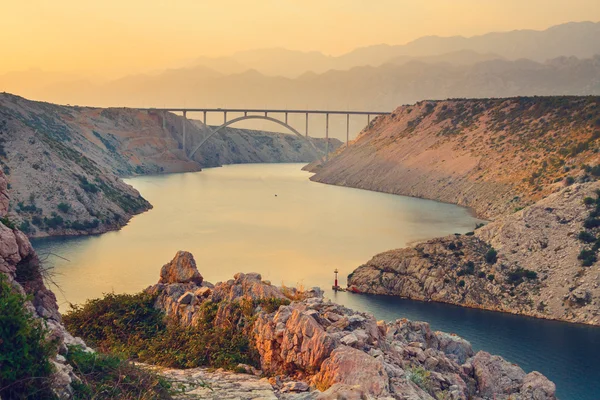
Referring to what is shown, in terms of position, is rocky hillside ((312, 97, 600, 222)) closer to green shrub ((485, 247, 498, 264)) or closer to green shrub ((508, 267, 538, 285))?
green shrub ((485, 247, 498, 264))

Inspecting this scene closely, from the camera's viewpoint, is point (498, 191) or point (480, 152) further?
point (480, 152)

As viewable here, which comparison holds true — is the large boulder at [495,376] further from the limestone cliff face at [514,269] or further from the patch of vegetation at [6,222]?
the limestone cliff face at [514,269]

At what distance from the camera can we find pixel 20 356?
925cm

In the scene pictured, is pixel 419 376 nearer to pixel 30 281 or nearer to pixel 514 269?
pixel 30 281

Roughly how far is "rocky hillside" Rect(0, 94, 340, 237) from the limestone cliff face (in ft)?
→ 66.9

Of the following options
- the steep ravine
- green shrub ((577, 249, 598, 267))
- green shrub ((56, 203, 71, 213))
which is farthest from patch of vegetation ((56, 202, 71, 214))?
green shrub ((577, 249, 598, 267))

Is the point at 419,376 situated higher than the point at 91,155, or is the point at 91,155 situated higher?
the point at 91,155

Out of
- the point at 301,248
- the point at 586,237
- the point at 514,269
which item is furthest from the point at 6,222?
the point at 301,248

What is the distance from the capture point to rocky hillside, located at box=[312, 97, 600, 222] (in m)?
71.1

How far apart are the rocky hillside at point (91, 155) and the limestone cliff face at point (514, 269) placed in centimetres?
2040

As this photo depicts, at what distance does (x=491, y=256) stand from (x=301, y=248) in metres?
16.0

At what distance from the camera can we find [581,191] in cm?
4059

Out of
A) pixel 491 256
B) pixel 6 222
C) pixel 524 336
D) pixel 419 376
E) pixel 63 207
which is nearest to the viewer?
pixel 6 222

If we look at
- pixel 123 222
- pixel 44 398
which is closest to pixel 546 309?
pixel 44 398
